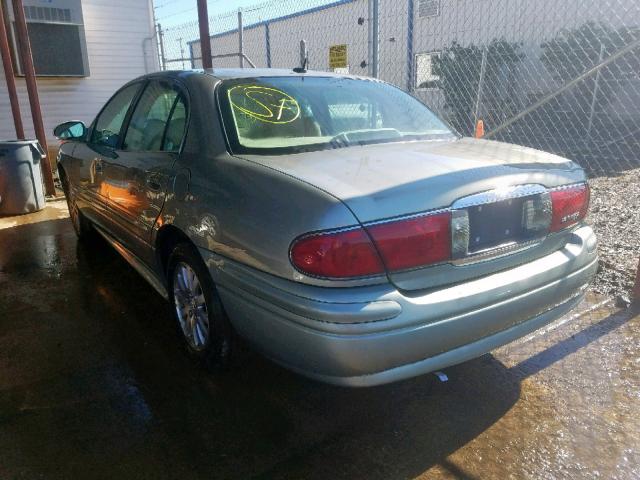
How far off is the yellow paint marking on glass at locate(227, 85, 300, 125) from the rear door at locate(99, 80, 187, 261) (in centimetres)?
32

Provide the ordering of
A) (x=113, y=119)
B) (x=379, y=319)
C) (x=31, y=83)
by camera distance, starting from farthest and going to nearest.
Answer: (x=31, y=83) < (x=113, y=119) < (x=379, y=319)

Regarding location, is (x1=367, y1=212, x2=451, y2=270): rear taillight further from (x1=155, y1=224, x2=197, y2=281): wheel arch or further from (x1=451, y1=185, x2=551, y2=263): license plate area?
(x1=155, y1=224, x2=197, y2=281): wheel arch

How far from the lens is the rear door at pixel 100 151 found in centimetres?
383

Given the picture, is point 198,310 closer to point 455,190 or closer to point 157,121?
point 157,121

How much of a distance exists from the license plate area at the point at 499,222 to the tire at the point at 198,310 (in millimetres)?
1205

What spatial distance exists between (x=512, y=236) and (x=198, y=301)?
160 centimetres

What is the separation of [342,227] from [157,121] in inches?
73.3

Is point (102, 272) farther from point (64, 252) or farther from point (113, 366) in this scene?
point (113, 366)

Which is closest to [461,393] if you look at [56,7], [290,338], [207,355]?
[290,338]

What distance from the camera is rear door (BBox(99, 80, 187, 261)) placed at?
2.94 m

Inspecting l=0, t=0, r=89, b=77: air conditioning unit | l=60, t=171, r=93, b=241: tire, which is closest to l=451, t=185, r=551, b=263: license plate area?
l=60, t=171, r=93, b=241: tire

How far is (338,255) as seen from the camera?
1.93 m

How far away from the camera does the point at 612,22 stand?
32.4 feet

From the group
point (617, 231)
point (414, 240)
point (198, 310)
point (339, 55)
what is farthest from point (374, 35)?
point (414, 240)
